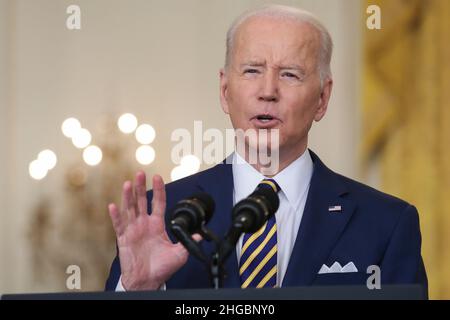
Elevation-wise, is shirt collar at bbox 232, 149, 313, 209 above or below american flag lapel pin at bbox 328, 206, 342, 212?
above

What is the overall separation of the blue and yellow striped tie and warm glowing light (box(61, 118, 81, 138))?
277 centimetres

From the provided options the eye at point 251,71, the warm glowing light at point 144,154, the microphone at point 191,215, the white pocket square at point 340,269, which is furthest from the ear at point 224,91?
the warm glowing light at point 144,154

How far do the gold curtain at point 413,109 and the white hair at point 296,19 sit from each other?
175cm

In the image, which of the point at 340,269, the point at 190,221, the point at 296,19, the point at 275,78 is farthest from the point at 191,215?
the point at 296,19

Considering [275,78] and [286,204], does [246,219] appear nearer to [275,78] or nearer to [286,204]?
[286,204]

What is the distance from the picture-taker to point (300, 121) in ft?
7.25

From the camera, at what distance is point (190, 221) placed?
1547mm

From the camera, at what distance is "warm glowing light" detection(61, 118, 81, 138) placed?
4.65 meters

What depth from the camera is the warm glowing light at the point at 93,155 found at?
4.59 meters

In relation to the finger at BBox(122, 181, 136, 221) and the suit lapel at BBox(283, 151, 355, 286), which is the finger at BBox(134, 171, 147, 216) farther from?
the suit lapel at BBox(283, 151, 355, 286)

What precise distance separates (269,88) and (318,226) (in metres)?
0.37

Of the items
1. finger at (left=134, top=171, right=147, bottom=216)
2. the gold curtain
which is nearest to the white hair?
finger at (left=134, top=171, right=147, bottom=216)

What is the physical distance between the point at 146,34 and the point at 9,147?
99cm

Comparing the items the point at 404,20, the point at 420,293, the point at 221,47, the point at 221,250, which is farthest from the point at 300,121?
the point at 221,47
